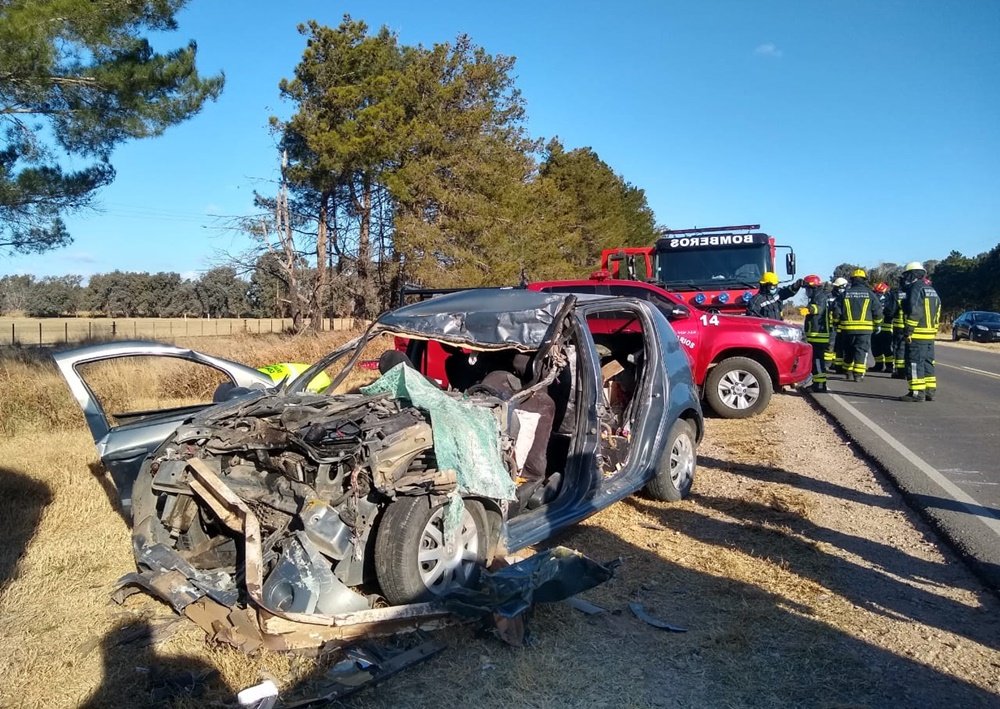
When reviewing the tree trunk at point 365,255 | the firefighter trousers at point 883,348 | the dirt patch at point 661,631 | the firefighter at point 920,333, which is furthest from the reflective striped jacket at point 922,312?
the tree trunk at point 365,255

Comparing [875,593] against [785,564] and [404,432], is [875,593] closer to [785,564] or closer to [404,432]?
[785,564]

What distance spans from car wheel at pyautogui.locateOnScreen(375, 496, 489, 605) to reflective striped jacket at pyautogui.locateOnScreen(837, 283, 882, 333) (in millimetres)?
11028

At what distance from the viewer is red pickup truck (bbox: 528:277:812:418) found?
9.80 metres

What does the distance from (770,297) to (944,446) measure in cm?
481

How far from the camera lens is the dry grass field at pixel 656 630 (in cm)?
323

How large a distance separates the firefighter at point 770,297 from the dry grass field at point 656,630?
6.23 meters

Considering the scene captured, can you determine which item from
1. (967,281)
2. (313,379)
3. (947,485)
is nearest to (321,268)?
(313,379)

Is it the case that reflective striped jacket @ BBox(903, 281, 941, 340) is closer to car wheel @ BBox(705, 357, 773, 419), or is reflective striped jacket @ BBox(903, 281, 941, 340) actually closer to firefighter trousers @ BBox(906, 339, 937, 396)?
firefighter trousers @ BBox(906, 339, 937, 396)

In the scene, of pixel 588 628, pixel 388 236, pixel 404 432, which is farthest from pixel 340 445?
pixel 388 236

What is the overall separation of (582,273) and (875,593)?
2995 cm

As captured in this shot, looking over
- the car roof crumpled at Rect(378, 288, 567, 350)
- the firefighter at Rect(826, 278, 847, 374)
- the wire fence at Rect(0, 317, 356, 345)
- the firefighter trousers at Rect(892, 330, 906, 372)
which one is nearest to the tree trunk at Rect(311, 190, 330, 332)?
the wire fence at Rect(0, 317, 356, 345)

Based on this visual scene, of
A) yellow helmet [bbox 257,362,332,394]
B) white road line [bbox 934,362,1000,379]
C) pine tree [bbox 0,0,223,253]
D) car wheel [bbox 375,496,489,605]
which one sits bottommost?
white road line [bbox 934,362,1000,379]

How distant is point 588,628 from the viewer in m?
3.80

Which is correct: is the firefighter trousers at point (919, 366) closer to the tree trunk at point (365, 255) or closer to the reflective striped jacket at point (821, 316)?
Result: the reflective striped jacket at point (821, 316)
